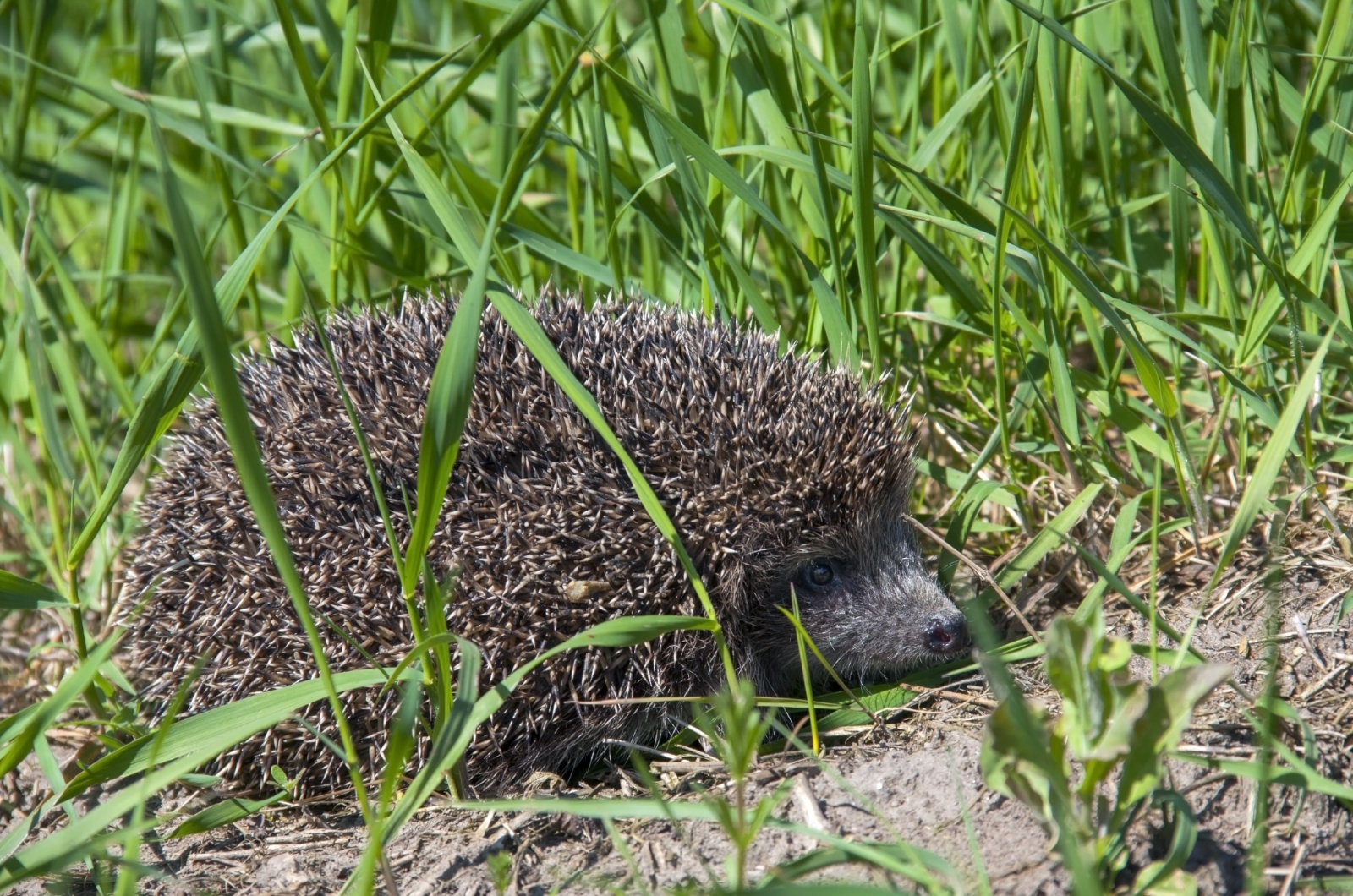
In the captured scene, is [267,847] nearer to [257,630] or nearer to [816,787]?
[257,630]

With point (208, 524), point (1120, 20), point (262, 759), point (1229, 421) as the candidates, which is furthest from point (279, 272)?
point (1229, 421)

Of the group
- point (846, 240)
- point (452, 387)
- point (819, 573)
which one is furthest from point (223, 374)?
point (846, 240)

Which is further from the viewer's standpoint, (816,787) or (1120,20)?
(1120,20)

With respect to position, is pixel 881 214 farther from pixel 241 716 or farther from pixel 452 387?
pixel 241 716

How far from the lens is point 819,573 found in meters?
3.94

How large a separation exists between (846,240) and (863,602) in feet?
4.53

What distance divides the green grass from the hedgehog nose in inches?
8.4

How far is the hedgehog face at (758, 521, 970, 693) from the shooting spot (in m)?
3.84

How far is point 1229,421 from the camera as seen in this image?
14.1 ft

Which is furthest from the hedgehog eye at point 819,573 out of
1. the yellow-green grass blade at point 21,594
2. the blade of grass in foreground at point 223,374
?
the yellow-green grass blade at point 21,594

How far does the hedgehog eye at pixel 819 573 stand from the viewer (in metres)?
3.94

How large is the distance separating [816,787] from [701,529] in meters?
0.86

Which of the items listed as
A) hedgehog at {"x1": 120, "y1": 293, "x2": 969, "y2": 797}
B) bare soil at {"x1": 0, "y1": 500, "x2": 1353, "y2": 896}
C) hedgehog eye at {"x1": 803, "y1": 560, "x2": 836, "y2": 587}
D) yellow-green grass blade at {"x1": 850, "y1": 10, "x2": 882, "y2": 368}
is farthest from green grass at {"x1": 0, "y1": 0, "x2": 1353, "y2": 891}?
hedgehog eye at {"x1": 803, "y1": 560, "x2": 836, "y2": 587}

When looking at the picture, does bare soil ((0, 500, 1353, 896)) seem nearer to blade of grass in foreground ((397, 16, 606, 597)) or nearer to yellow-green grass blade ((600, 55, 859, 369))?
blade of grass in foreground ((397, 16, 606, 597))
